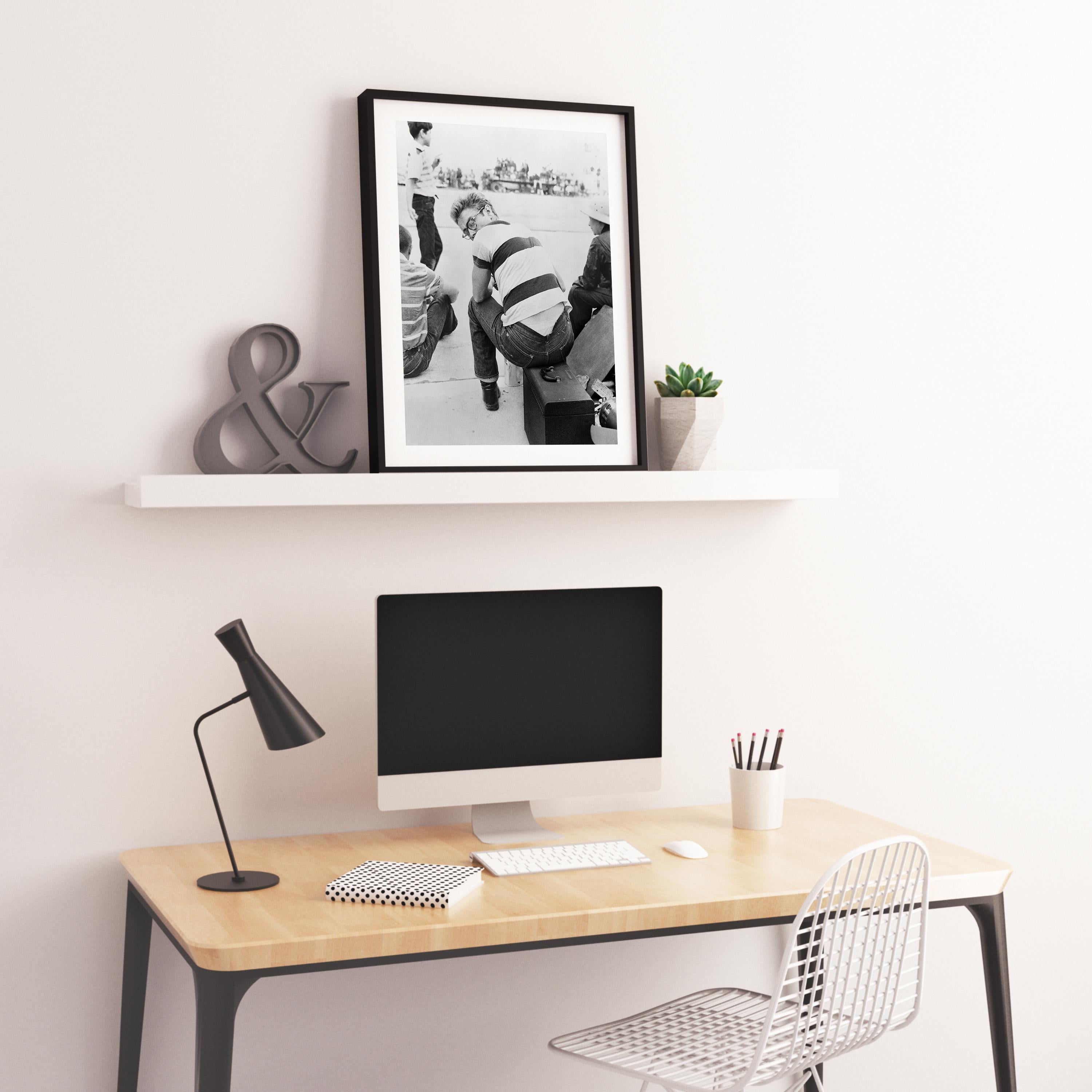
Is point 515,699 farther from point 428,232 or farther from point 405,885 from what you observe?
point 428,232

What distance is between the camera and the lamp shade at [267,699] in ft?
6.83

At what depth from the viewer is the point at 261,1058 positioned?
244cm

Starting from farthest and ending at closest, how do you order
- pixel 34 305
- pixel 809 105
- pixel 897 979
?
pixel 809 105 → pixel 34 305 → pixel 897 979

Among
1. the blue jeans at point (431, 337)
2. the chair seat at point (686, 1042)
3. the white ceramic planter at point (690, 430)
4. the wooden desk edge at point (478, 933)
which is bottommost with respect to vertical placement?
the chair seat at point (686, 1042)

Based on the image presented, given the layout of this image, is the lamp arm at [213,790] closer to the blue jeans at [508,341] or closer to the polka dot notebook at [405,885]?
the polka dot notebook at [405,885]

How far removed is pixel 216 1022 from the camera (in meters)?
1.79

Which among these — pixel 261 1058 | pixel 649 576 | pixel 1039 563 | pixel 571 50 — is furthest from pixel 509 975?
pixel 571 50

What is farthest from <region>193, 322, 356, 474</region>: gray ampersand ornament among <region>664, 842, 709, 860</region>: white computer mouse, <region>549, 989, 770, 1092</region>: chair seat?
<region>549, 989, 770, 1092</region>: chair seat

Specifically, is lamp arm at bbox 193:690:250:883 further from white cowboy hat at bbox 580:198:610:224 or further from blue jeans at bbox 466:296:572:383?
white cowboy hat at bbox 580:198:610:224

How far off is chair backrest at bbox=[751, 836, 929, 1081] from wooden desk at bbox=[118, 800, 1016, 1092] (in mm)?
102

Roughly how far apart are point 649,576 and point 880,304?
81cm

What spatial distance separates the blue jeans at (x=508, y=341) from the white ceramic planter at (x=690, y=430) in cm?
24

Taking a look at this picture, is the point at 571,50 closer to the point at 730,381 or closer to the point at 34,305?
the point at 730,381

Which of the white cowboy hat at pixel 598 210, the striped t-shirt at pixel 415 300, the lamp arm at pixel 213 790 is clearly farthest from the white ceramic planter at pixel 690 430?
the lamp arm at pixel 213 790
